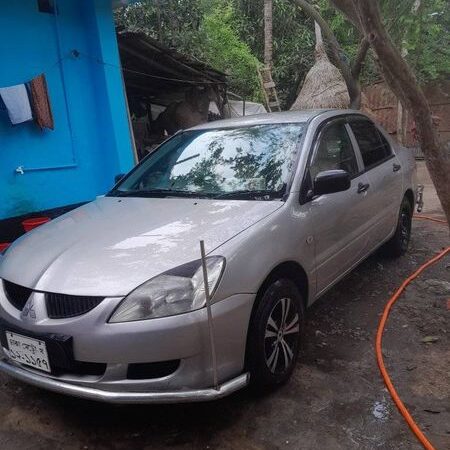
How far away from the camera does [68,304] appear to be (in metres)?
2.31

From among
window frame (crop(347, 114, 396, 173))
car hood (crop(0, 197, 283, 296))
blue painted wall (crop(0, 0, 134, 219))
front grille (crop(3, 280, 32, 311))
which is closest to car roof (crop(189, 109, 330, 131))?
window frame (crop(347, 114, 396, 173))

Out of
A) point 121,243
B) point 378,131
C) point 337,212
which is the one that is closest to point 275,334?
point 121,243

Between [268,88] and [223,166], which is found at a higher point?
[268,88]

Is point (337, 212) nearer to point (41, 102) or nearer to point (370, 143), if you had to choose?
point (370, 143)

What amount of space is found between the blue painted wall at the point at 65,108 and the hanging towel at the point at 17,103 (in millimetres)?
179

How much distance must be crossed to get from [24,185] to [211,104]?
534 cm

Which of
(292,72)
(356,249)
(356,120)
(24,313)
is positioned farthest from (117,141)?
(292,72)

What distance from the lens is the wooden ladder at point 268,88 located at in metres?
11.0

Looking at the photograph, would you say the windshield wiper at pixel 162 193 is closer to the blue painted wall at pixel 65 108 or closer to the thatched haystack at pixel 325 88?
the blue painted wall at pixel 65 108

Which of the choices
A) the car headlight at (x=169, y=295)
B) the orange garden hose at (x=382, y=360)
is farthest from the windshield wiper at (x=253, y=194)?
the orange garden hose at (x=382, y=360)

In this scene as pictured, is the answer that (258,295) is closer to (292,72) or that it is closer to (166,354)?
(166,354)

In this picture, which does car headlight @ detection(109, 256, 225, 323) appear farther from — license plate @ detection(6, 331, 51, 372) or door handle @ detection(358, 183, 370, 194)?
door handle @ detection(358, 183, 370, 194)

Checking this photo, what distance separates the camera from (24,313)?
7.91ft

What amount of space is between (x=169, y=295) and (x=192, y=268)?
0.18 metres
